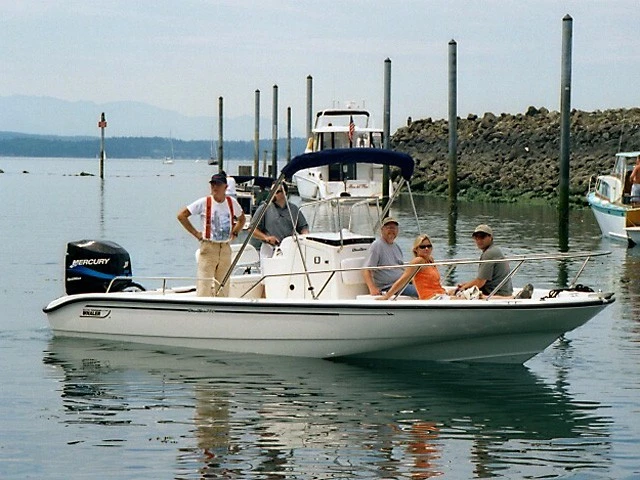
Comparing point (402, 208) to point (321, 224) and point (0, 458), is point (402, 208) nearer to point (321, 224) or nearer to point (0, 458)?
point (321, 224)

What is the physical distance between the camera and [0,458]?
33.6 feet

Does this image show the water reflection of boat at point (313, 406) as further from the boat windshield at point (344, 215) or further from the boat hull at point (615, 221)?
the boat hull at point (615, 221)

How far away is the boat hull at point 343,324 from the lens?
13.0m

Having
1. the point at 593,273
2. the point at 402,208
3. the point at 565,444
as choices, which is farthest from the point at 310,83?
the point at 565,444

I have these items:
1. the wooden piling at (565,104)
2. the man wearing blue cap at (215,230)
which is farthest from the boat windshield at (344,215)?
the wooden piling at (565,104)

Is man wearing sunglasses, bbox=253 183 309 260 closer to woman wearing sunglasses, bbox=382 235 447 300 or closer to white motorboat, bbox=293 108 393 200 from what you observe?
woman wearing sunglasses, bbox=382 235 447 300

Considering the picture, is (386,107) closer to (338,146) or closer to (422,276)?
(338,146)

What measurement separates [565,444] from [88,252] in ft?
21.4

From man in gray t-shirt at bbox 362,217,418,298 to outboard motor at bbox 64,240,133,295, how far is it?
10.2 feet

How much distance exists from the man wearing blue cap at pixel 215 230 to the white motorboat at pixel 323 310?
20 cm

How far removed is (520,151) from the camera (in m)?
63.8

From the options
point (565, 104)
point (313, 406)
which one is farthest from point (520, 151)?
point (313, 406)

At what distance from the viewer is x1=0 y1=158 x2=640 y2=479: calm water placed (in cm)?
1009

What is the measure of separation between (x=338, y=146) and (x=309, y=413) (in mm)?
41550
